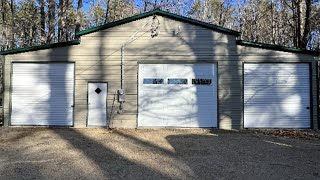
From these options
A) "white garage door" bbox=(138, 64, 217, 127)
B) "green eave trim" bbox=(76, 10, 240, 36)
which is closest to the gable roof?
"green eave trim" bbox=(76, 10, 240, 36)

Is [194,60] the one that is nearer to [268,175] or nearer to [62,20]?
[268,175]

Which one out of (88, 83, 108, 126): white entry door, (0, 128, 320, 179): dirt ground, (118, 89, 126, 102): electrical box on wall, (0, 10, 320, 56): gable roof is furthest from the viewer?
(88, 83, 108, 126): white entry door

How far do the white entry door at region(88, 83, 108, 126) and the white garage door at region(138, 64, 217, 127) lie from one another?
1.51 metres

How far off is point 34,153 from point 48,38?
60.3ft

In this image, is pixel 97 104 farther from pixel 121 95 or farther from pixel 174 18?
pixel 174 18

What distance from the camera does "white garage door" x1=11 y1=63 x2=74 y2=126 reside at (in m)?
14.6

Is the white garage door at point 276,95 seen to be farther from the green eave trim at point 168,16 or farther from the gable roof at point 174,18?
the green eave trim at point 168,16

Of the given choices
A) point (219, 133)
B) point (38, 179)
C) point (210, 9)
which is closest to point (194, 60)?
point (219, 133)

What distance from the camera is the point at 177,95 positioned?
14.6 meters

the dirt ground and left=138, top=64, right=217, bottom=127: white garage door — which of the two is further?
left=138, top=64, right=217, bottom=127: white garage door

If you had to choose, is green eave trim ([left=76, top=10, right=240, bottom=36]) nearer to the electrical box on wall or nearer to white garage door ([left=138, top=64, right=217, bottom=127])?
white garage door ([left=138, top=64, right=217, bottom=127])

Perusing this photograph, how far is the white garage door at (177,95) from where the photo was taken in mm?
14484

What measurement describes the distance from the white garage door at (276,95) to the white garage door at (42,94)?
7.50m

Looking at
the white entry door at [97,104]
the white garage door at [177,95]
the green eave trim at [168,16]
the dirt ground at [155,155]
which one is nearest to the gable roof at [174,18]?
the green eave trim at [168,16]
